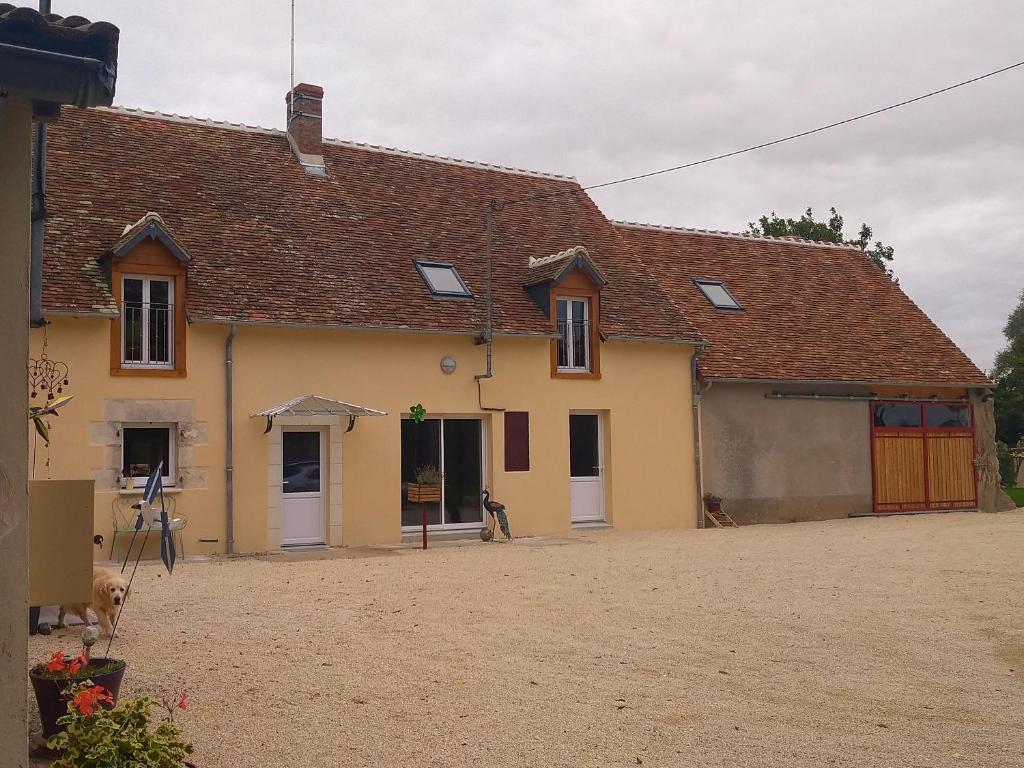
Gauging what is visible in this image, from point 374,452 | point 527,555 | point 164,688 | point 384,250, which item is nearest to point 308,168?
point 384,250

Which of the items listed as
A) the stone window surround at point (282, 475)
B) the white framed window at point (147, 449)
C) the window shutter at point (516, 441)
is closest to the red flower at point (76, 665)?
the white framed window at point (147, 449)

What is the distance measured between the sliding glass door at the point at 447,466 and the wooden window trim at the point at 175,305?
3.58 metres

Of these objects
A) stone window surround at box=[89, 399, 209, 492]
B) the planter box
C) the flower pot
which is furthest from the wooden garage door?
the flower pot

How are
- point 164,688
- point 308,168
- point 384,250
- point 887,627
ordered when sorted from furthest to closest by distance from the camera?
point 308,168 < point 384,250 < point 887,627 < point 164,688

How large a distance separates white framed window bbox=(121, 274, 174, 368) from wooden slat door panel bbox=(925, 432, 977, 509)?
15263mm

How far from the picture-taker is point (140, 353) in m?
13.7

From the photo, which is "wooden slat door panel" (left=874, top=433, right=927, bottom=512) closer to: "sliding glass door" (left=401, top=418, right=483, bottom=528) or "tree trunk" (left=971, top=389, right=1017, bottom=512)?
"tree trunk" (left=971, top=389, right=1017, bottom=512)

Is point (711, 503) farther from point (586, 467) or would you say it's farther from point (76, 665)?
point (76, 665)

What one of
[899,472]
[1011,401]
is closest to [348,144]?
[899,472]

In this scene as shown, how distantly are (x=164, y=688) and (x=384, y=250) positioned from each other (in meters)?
11.1

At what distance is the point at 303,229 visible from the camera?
1612 centimetres

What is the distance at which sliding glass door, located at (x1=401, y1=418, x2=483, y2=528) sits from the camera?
1558cm

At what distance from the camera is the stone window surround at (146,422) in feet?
43.1

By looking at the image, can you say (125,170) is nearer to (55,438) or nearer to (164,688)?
(55,438)
